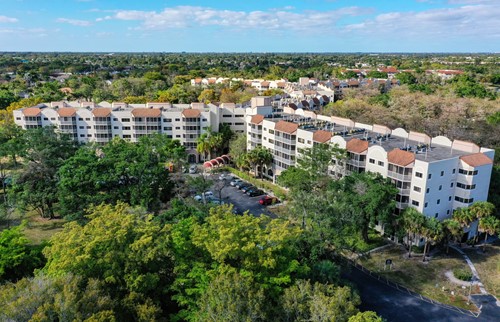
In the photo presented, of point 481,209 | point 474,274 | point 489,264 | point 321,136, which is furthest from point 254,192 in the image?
point 489,264

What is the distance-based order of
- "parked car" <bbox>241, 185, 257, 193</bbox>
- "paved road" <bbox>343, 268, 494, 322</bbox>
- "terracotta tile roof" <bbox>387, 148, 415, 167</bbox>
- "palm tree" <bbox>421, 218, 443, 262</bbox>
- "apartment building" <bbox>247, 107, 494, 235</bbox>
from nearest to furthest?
"paved road" <bbox>343, 268, 494, 322</bbox>
"palm tree" <bbox>421, 218, 443, 262</bbox>
"apartment building" <bbox>247, 107, 494, 235</bbox>
"terracotta tile roof" <bbox>387, 148, 415, 167</bbox>
"parked car" <bbox>241, 185, 257, 193</bbox>

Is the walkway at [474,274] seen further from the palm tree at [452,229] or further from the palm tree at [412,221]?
the palm tree at [412,221]

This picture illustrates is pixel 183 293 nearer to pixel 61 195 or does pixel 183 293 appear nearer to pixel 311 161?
pixel 61 195

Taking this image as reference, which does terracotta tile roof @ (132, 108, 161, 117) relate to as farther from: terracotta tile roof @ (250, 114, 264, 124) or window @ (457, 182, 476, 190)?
window @ (457, 182, 476, 190)

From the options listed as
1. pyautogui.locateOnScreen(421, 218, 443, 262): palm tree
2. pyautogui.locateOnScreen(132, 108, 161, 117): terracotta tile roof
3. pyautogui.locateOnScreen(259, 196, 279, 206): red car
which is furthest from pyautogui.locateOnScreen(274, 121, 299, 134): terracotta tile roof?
pyautogui.locateOnScreen(132, 108, 161, 117): terracotta tile roof

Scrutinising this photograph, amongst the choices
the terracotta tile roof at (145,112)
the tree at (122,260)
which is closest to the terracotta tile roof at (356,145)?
the tree at (122,260)

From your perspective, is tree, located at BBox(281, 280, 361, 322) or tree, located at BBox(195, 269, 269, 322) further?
tree, located at BBox(281, 280, 361, 322)
